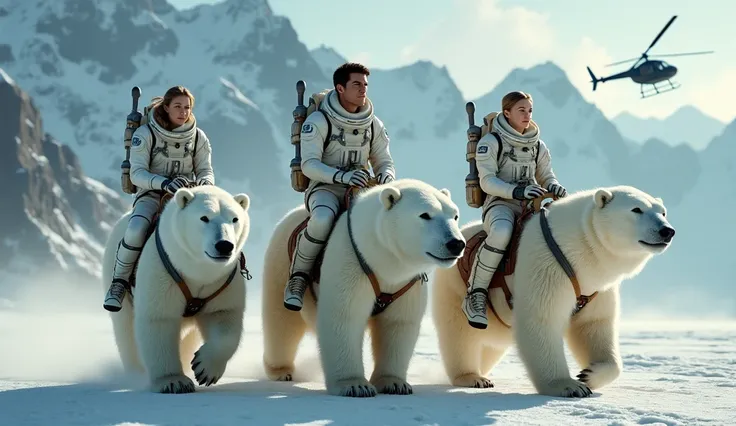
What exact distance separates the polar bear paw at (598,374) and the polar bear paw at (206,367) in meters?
2.53

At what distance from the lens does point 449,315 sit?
700 cm

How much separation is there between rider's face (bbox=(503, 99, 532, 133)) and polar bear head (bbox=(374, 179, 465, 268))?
1.31m

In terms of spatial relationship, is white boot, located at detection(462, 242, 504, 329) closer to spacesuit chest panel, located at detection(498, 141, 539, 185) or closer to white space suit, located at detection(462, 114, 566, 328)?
white space suit, located at detection(462, 114, 566, 328)

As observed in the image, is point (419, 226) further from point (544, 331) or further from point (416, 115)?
point (416, 115)

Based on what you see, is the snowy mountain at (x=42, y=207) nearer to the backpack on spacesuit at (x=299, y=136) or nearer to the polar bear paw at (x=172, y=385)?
the backpack on spacesuit at (x=299, y=136)

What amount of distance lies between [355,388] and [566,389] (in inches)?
56.4

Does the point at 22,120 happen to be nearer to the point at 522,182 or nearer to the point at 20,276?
the point at 20,276

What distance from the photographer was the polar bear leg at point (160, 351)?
585 centimetres

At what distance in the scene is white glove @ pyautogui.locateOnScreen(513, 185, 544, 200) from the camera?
640cm

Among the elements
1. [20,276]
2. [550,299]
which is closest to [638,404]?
[550,299]

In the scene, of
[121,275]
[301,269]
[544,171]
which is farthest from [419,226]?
[121,275]

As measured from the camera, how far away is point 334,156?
681cm

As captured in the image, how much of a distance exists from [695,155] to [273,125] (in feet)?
307

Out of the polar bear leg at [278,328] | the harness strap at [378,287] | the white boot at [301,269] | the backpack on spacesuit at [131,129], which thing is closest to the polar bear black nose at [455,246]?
the harness strap at [378,287]
